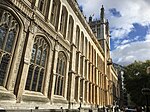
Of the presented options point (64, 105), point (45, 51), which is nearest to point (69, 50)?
point (45, 51)

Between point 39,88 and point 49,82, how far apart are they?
1206mm

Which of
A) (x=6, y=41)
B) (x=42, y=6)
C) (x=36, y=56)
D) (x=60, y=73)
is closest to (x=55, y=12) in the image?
(x=42, y=6)

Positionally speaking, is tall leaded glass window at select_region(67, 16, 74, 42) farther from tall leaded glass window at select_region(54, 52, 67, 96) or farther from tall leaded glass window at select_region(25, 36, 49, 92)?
tall leaded glass window at select_region(25, 36, 49, 92)

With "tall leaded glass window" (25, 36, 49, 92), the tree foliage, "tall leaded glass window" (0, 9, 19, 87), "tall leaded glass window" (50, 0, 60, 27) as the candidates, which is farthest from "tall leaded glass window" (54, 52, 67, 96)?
the tree foliage

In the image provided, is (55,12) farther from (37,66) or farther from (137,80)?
(137,80)

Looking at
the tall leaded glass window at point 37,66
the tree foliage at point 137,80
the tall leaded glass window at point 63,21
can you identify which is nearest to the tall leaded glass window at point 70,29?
the tall leaded glass window at point 63,21

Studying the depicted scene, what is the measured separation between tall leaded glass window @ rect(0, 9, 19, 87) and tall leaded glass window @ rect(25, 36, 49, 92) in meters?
2.22

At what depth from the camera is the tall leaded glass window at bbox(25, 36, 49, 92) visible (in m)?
12.1

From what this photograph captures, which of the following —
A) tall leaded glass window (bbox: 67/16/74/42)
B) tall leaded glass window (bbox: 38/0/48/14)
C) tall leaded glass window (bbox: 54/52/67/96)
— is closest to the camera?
tall leaded glass window (bbox: 38/0/48/14)

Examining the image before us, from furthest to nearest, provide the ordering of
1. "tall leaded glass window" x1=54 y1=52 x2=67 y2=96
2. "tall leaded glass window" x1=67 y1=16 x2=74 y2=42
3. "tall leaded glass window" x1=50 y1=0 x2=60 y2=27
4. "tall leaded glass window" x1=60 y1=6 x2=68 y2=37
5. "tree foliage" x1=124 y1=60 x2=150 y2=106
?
"tree foliage" x1=124 y1=60 x2=150 y2=106 → "tall leaded glass window" x1=67 y1=16 x2=74 y2=42 → "tall leaded glass window" x1=60 y1=6 x2=68 y2=37 → "tall leaded glass window" x1=50 y1=0 x2=60 y2=27 → "tall leaded glass window" x1=54 y1=52 x2=67 y2=96

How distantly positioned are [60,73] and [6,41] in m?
7.63

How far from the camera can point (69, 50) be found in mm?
18781

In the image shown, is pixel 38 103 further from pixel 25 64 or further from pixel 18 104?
pixel 25 64

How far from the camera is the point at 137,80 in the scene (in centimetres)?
3675
